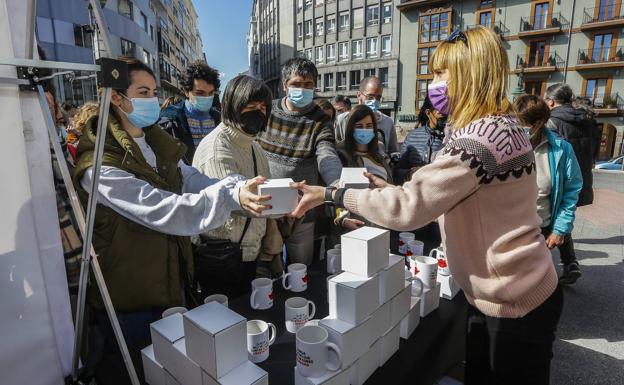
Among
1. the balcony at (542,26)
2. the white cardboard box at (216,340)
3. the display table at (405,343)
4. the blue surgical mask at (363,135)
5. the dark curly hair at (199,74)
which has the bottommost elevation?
the display table at (405,343)

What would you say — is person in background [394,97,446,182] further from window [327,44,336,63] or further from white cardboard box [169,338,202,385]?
window [327,44,336,63]

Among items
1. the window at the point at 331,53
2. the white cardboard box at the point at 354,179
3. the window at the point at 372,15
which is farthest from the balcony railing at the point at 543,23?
the white cardboard box at the point at 354,179

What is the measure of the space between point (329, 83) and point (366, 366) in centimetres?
3408

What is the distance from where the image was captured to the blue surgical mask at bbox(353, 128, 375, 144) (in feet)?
9.52

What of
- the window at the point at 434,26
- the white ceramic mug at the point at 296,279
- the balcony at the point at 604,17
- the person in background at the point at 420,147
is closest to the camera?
the white ceramic mug at the point at 296,279

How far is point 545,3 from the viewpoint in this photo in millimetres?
23625

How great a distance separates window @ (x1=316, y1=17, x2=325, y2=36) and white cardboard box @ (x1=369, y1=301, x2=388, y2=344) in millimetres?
35677

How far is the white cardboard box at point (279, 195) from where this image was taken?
1513 mm

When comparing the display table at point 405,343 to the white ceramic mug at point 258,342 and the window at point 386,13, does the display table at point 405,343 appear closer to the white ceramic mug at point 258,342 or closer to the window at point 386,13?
the white ceramic mug at point 258,342

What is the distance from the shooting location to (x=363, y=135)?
290 centimetres

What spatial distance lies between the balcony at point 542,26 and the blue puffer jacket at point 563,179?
2603 cm

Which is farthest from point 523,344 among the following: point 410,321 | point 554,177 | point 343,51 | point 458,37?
point 343,51

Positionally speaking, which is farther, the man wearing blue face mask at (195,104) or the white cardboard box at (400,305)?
the man wearing blue face mask at (195,104)

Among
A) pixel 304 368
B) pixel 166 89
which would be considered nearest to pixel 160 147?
pixel 304 368
